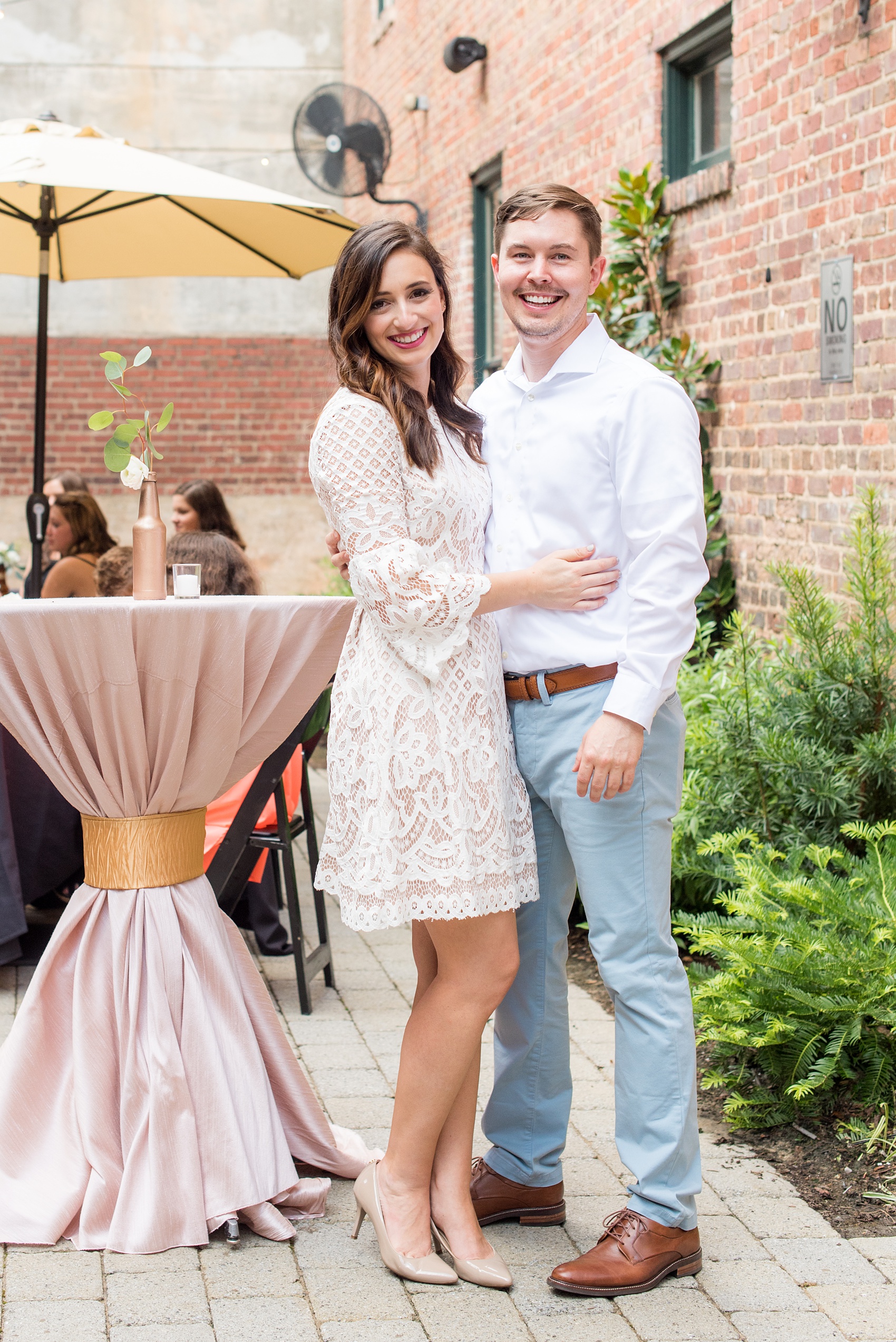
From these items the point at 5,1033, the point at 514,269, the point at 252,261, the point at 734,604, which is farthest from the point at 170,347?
the point at 514,269

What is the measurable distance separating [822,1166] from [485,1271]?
3.06ft

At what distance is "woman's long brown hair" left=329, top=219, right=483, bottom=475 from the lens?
242 centimetres

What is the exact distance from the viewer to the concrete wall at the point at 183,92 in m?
12.7

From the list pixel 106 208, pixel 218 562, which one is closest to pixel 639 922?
pixel 218 562

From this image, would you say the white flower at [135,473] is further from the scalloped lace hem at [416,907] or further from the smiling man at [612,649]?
the scalloped lace hem at [416,907]

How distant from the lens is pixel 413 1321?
240cm

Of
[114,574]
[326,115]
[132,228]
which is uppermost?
[326,115]

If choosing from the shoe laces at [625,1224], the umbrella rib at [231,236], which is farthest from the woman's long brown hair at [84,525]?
the shoe laces at [625,1224]

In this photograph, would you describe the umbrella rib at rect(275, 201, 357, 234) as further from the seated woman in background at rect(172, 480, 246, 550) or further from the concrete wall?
the concrete wall

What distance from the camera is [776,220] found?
17.4ft

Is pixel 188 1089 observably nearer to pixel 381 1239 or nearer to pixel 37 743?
pixel 381 1239

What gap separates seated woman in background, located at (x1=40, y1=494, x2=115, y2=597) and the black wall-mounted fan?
16.1ft

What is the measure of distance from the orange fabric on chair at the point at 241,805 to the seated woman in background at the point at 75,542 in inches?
61.5

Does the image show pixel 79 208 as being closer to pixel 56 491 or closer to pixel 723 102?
pixel 56 491
